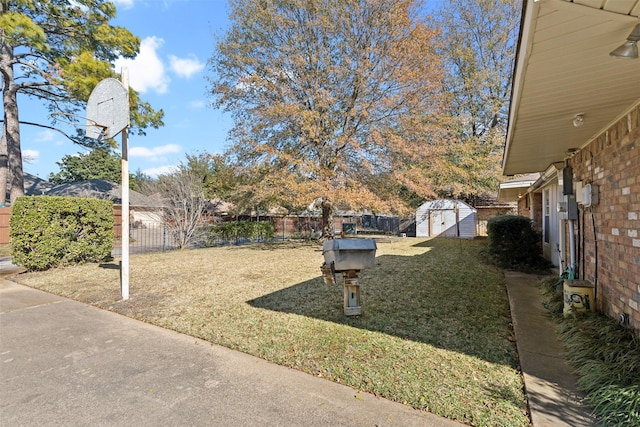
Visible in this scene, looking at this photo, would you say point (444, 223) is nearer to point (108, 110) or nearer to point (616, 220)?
point (616, 220)

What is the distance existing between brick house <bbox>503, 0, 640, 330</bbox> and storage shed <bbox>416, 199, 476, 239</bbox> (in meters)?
14.2

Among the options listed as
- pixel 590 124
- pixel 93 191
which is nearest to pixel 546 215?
pixel 590 124

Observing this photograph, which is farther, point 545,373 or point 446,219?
point 446,219

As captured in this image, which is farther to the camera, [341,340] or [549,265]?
[549,265]

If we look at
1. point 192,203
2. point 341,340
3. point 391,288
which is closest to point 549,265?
point 391,288

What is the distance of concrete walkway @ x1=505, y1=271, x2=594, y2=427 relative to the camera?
2316 millimetres

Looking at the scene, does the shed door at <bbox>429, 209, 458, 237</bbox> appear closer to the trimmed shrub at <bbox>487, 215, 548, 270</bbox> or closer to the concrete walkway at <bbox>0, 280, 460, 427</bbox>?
A: the trimmed shrub at <bbox>487, 215, 548, 270</bbox>

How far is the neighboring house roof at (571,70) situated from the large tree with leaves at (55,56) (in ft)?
48.7

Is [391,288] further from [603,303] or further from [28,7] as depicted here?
[28,7]

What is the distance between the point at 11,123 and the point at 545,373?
21467mm

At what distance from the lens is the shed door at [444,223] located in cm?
2018

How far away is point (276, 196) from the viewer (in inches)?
505

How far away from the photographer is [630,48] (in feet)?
6.35

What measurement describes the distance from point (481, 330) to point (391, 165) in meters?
10.2
